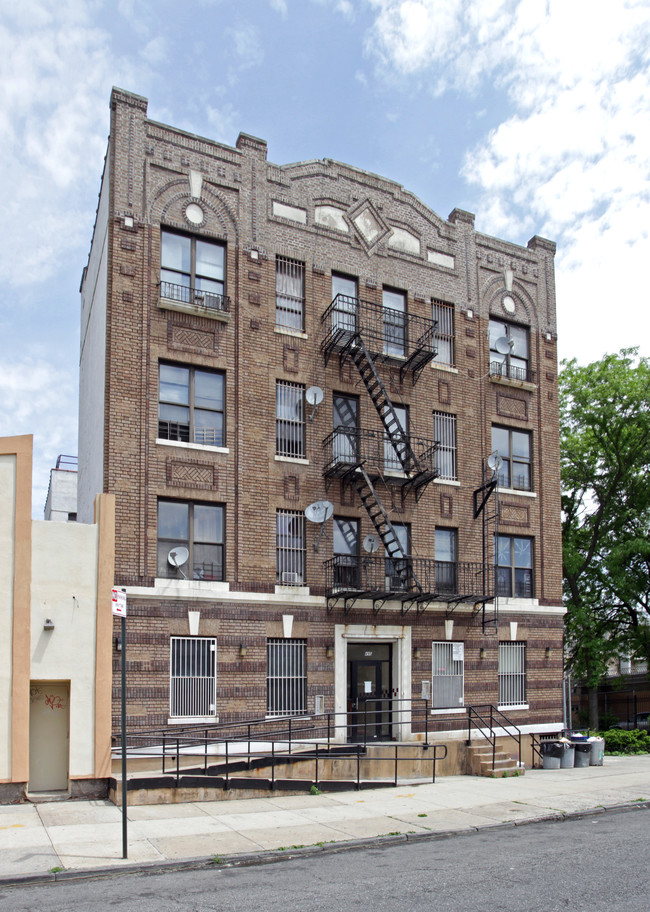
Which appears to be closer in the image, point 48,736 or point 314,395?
point 48,736

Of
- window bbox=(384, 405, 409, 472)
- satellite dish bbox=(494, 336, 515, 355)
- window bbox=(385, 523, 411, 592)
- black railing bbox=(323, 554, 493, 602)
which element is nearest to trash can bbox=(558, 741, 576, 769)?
black railing bbox=(323, 554, 493, 602)

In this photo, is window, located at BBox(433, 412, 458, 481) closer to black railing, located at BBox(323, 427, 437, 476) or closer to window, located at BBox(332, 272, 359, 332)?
black railing, located at BBox(323, 427, 437, 476)

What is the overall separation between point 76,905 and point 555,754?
→ 15.2m

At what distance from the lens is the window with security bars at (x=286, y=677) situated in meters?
19.8

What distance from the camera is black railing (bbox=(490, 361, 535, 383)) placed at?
25078 millimetres

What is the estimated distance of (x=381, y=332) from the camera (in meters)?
22.8

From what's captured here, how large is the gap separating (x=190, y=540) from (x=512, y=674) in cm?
1013

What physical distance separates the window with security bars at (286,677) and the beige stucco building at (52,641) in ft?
14.7

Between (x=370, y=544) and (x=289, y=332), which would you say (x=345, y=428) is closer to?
(x=289, y=332)

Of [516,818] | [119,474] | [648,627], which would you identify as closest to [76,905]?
[516,818]

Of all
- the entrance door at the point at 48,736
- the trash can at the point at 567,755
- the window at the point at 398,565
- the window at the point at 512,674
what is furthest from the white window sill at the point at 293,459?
the trash can at the point at 567,755

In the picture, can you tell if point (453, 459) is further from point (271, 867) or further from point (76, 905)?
point (76, 905)

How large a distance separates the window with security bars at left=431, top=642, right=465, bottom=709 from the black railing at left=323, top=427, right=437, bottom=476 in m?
4.67

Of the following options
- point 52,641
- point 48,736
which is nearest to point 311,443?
point 52,641
